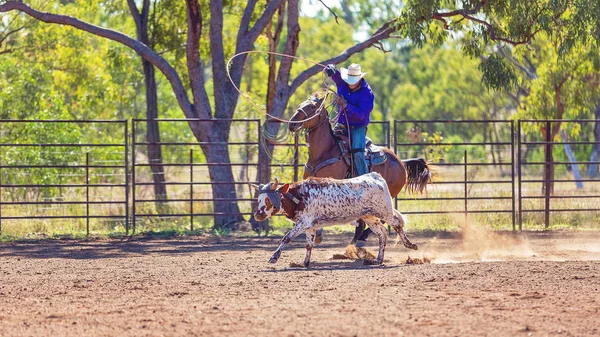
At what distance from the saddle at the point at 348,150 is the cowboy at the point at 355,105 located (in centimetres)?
5

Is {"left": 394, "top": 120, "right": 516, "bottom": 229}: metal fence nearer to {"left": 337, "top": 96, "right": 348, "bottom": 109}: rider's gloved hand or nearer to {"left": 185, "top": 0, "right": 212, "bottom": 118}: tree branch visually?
{"left": 337, "top": 96, "right": 348, "bottom": 109}: rider's gloved hand

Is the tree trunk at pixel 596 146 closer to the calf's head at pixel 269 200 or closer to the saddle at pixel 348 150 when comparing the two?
the saddle at pixel 348 150

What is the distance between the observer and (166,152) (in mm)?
28594

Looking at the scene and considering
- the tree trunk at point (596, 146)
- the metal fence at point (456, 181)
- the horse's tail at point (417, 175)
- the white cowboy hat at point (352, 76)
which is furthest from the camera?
the tree trunk at point (596, 146)

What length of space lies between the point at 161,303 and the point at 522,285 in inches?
129

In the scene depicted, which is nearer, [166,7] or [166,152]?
[166,7]

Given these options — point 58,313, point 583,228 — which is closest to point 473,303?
point 58,313

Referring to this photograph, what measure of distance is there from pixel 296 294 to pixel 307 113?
356 cm

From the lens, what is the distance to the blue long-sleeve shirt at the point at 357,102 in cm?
1149

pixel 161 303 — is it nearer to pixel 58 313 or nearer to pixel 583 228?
pixel 58 313

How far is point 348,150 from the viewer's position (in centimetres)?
1173

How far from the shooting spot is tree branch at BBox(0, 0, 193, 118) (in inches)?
619

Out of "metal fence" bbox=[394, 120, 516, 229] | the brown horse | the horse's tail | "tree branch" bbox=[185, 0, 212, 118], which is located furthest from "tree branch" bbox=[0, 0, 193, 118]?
the brown horse

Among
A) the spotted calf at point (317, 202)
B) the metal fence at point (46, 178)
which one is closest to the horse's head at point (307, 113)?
the spotted calf at point (317, 202)
